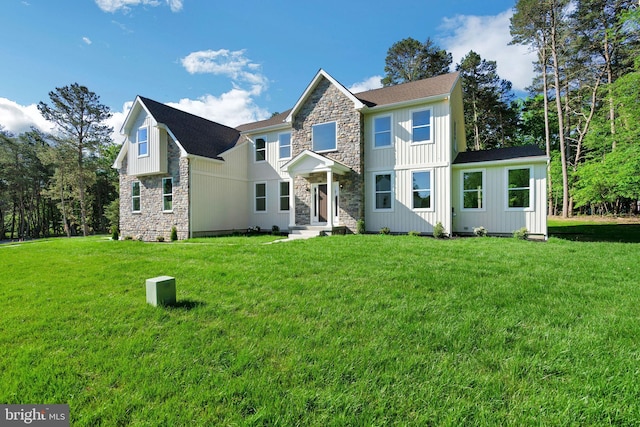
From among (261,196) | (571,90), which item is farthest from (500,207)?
(571,90)

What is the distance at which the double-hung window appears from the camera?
478 inches

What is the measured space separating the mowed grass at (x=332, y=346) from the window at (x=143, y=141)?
1061 cm

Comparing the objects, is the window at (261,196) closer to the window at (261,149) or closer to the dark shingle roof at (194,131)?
the window at (261,149)

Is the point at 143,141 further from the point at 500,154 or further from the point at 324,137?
the point at 500,154

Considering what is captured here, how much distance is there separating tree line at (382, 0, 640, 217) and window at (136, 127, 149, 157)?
21.1 meters

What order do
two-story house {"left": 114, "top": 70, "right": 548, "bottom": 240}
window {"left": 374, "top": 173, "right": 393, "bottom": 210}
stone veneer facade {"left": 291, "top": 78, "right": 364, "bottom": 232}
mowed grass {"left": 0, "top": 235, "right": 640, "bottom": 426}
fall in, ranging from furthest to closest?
1. stone veneer facade {"left": 291, "top": 78, "right": 364, "bottom": 232}
2. window {"left": 374, "top": 173, "right": 393, "bottom": 210}
3. two-story house {"left": 114, "top": 70, "right": 548, "bottom": 240}
4. mowed grass {"left": 0, "top": 235, "right": 640, "bottom": 426}

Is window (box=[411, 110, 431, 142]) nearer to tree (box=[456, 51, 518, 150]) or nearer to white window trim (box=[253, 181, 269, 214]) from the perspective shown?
white window trim (box=[253, 181, 269, 214])

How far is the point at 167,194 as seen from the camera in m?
14.9

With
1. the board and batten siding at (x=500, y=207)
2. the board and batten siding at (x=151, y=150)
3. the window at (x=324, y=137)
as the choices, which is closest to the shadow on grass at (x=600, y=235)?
the board and batten siding at (x=500, y=207)

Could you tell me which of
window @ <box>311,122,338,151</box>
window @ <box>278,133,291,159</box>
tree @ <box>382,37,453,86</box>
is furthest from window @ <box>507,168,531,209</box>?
tree @ <box>382,37,453,86</box>

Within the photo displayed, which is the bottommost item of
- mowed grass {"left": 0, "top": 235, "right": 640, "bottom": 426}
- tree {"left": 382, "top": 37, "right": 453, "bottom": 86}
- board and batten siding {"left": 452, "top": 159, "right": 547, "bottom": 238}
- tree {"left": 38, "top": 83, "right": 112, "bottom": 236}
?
mowed grass {"left": 0, "top": 235, "right": 640, "bottom": 426}

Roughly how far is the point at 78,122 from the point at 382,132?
88.2 feet

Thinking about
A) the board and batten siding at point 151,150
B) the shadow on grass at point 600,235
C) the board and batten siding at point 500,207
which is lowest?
the shadow on grass at point 600,235

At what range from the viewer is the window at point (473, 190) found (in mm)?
11922
